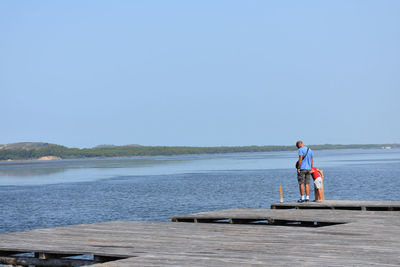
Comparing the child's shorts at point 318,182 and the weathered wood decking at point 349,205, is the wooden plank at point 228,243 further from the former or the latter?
→ the child's shorts at point 318,182

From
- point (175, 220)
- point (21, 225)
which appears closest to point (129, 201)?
point (21, 225)

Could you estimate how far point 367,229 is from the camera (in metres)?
12.5

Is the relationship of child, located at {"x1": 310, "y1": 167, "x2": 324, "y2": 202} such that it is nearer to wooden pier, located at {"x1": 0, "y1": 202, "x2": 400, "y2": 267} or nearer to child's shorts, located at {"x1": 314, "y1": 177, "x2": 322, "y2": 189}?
child's shorts, located at {"x1": 314, "y1": 177, "x2": 322, "y2": 189}

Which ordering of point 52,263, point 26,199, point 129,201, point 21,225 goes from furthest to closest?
1. point 26,199
2. point 129,201
3. point 21,225
4. point 52,263

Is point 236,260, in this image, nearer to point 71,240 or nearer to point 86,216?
point 71,240

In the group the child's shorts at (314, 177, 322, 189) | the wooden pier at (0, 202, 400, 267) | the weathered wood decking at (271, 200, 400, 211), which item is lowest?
the weathered wood decking at (271, 200, 400, 211)

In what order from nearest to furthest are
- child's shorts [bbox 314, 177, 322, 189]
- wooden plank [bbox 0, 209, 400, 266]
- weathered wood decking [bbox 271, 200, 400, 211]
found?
wooden plank [bbox 0, 209, 400, 266]
weathered wood decking [bbox 271, 200, 400, 211]
child's shorts [bbox 314, 177, 322, 189]

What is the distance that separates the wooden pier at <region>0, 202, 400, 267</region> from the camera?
356 inches

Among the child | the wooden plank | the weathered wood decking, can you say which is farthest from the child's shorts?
the wooden plank

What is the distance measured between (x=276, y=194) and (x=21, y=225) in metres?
19.2

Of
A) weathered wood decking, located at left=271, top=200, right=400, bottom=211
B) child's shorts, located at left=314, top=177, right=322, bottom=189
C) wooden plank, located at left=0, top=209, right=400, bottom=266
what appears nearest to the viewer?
wooden plank, located at left=0, top=209, right=400, bottom=266

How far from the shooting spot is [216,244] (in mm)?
10938

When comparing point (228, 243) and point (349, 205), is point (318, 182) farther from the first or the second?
point (228, 243)

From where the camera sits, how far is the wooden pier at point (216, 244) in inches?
356
